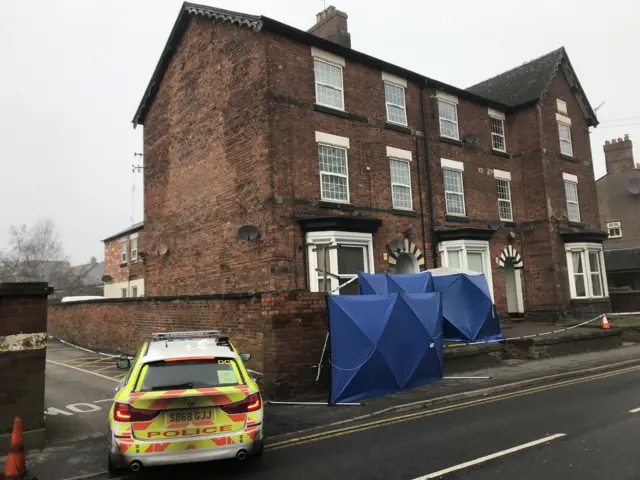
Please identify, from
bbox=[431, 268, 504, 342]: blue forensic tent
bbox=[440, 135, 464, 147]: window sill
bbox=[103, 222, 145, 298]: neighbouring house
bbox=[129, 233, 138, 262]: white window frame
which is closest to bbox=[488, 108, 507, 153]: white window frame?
bbox=[440, 135, 464, 147]: window sill

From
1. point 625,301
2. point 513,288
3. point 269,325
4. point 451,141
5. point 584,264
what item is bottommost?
point 625,301

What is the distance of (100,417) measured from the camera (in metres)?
8.75

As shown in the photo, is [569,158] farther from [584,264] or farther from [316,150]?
[316,150]

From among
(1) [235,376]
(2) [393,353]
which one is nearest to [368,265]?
(2) [393,353]

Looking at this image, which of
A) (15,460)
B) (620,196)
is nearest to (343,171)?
(15,460)

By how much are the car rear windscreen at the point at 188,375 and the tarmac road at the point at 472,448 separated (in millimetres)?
1106

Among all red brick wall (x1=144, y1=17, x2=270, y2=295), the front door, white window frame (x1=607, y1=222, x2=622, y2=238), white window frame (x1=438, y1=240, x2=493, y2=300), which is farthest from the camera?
white window frame (x1=607, y1=222, x2=622, y2=238)

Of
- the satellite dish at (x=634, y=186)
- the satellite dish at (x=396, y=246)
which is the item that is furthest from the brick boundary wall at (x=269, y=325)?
the satellite dish at (x=634, y=186)

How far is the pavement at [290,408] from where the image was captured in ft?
20.8

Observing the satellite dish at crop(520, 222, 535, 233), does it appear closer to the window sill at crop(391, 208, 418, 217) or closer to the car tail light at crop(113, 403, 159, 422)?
the window sill at crop(391, 208, 418, 217)

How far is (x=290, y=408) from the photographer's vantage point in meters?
8.90

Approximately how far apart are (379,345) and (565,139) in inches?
775

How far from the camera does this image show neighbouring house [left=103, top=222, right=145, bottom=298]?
27297mm

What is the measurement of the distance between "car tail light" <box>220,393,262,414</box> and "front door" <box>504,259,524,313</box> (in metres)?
18.8
